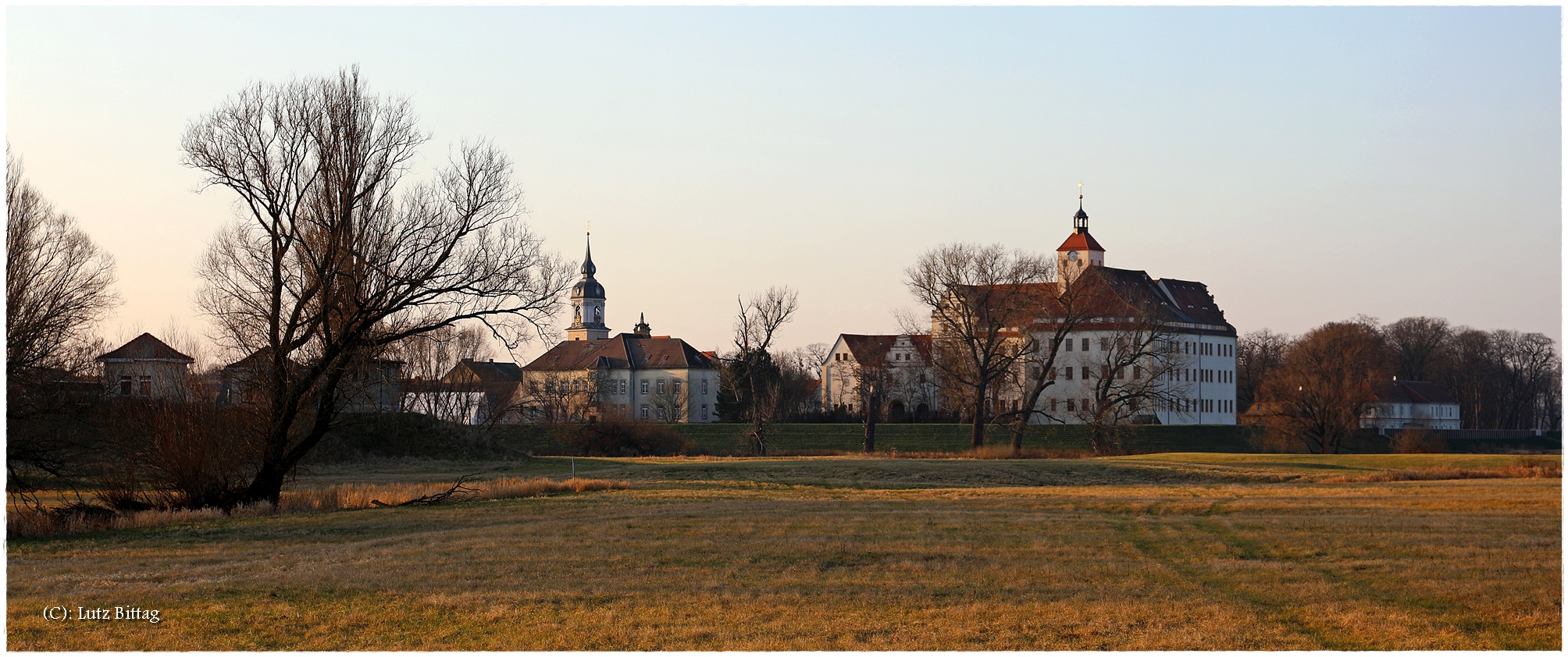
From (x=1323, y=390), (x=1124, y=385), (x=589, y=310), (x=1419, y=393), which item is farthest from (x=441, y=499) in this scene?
(x=589, y=310)

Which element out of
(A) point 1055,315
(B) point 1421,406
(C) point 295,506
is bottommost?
(C) point 295,506

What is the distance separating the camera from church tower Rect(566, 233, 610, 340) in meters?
169

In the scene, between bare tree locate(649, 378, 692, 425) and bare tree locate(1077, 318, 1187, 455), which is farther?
bare tree locate(649, 378, 692, 425)

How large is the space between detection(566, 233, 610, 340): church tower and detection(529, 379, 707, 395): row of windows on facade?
5060 centimetres

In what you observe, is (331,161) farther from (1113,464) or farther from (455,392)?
(455,392)

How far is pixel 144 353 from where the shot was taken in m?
41.4

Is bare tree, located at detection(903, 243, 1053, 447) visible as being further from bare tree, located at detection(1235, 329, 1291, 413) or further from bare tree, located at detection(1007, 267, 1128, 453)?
bare tree, located at detection(1235, 329, 1291, 413)

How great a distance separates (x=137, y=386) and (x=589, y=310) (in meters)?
144

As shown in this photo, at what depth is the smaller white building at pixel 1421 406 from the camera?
3447 inches

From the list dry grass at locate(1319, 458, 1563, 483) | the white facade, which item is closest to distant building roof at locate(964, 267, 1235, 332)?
the white facade

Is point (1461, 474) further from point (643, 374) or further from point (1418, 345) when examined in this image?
point (643, 374)

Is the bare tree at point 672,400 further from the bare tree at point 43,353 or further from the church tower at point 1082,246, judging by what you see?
the bare tree at point 43,353

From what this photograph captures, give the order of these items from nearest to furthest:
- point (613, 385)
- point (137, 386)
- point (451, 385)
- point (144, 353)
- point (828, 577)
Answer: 1. point (828, 577)
2. point (137, 386)
3. point (144, 353)
4. point (451, 385)
5. point (613, 385)

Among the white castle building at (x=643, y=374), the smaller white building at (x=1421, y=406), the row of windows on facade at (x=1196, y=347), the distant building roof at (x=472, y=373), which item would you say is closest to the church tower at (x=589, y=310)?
the white castle building at (x=643, y=374)
